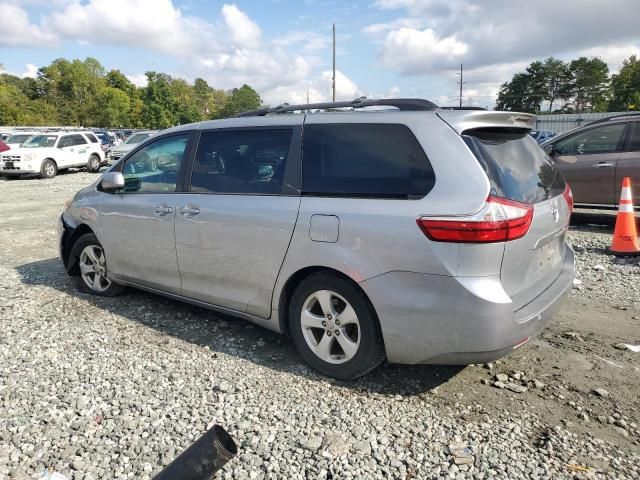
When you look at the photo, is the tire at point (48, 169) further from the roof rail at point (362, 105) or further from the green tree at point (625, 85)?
the green tree at point (625, 85)

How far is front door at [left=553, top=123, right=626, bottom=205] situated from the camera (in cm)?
783

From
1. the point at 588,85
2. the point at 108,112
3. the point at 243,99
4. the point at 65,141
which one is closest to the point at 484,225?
the point at 65,141

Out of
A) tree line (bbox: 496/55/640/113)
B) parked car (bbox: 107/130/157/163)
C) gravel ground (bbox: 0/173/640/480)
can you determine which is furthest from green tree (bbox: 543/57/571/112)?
gravel ground (bbox: 0/173/640/480)

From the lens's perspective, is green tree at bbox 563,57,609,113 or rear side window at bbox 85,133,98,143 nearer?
rear side window at bbox 85,133,98,143

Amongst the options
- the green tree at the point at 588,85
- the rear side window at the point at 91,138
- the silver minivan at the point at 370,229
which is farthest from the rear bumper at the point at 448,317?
the green tree at the point at 588,85

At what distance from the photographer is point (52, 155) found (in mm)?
20438

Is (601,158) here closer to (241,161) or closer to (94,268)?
(241,161)

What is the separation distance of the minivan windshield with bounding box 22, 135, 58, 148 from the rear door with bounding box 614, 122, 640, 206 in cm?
2045

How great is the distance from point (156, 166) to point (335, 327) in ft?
7.60

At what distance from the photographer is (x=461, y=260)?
2.77 m

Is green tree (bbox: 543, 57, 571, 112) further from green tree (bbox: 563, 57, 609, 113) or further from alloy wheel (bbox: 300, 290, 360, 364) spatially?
alloy wheel (bbox: 300, 290, 360, 364)

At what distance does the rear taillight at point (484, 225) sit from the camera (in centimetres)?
274

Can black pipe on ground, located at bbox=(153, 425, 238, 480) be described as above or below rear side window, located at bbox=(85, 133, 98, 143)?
below

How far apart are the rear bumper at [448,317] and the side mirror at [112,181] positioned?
8.81 ft
